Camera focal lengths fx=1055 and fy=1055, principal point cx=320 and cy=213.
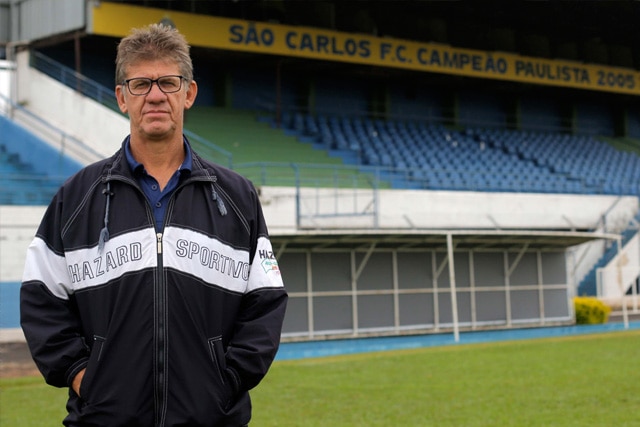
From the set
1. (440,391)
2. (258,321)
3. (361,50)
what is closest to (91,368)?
(258,321)

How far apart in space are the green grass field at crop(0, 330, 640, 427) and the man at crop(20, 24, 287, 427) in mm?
6414

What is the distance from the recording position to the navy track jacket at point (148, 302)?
3416mm

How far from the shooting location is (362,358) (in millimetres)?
18094

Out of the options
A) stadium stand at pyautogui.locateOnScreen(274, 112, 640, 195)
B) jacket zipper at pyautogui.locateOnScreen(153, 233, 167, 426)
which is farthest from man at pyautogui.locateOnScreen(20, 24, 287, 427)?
stadium stand at pyautogui.locateOnScreen(274, 112, 640, 195)

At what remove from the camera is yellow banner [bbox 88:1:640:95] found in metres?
25.6

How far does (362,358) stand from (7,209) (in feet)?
22.6

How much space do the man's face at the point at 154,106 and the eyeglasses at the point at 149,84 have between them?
0.03 ft

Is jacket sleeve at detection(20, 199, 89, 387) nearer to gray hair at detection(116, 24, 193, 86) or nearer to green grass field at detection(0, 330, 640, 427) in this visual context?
gray hair at detection(116, 24, 193, 86)

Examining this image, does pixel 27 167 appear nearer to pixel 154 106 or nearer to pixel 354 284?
pixel 354 284

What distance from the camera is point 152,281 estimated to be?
344cm

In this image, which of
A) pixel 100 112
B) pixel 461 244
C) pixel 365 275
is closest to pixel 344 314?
pixel 365 275

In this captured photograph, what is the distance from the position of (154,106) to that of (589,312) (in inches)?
1023

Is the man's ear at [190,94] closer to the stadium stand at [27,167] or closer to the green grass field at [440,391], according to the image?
the green grass field at [440,391]

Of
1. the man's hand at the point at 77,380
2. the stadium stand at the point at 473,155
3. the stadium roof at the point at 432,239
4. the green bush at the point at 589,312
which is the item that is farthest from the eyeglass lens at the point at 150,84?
the green bush at the point at 589,312
